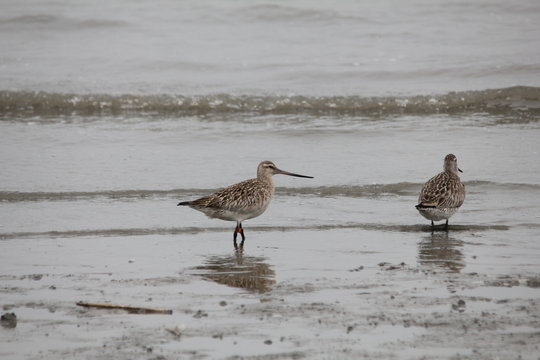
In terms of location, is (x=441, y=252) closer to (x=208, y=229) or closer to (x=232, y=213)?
(x=232, y=213)

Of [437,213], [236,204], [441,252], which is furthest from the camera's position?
[437,213]

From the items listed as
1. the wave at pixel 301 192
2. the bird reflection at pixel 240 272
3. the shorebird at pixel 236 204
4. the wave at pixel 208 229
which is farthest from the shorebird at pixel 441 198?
the bird reflection at pixel 240 272

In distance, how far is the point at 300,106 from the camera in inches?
730

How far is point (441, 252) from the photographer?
9047 millimetres

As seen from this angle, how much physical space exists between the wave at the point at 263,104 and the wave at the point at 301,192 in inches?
217

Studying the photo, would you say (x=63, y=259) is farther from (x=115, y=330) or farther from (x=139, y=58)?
(x=139, y=58)

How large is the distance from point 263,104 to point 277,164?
4.76 meters

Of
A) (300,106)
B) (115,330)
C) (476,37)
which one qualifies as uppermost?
(476,37)

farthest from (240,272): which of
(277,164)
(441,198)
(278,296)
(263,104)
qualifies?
(263,104)

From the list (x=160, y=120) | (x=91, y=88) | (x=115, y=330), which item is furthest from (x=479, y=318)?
(x=91, y=88)

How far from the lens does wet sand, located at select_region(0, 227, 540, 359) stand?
614cm

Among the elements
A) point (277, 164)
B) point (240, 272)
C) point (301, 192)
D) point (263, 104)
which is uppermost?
point (263, 104)

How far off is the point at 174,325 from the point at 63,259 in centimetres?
262

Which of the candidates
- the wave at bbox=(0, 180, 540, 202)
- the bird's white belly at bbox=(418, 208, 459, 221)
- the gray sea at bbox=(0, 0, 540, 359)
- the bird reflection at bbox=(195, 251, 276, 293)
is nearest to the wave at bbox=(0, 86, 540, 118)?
the gray sea at bbox=(0, 0, 540, 359)
